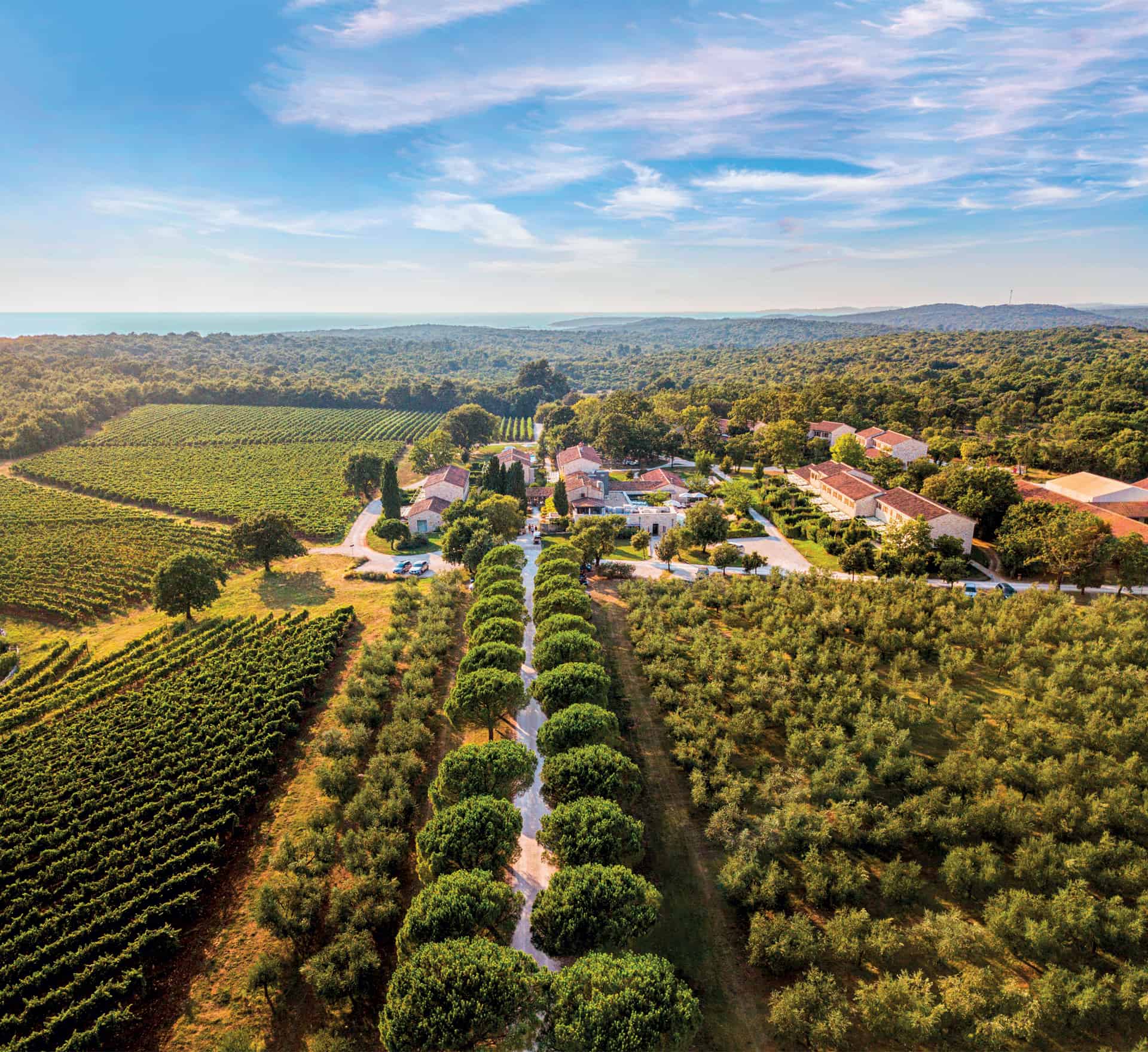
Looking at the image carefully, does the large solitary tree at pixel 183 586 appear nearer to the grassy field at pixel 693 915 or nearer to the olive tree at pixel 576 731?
the olive tree at pixel 576 731

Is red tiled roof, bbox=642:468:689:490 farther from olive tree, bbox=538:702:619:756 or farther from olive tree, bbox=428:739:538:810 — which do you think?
olive tree, bbox=428:739:538:810

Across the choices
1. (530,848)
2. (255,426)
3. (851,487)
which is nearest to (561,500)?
(851,487)

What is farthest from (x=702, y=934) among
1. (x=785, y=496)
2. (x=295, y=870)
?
(x=785, y=496)

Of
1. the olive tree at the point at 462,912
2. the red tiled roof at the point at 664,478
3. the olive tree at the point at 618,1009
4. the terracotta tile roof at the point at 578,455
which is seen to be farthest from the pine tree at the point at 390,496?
the olive tree at the point at 618,1009

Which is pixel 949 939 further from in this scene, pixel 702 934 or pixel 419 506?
pixel 419 506

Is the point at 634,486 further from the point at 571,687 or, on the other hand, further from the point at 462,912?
the point at 462,912
